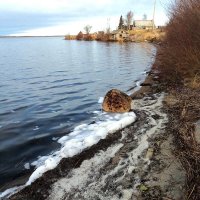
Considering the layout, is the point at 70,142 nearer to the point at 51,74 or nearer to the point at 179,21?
the point at 179,21

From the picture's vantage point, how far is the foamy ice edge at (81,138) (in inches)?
271

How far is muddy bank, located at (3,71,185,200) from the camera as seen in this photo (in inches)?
220

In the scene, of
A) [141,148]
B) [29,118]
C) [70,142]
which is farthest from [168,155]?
[29,118]

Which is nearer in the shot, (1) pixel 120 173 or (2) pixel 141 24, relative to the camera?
(1) pixel 120 173

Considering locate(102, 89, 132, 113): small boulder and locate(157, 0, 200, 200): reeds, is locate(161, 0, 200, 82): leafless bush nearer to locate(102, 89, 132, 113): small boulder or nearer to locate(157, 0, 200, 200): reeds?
locate(157, 0, 200, 200): reeds

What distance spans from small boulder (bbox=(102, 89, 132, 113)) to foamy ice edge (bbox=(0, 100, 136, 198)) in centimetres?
30

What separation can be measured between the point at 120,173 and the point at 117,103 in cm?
543

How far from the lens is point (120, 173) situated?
6.31 metres

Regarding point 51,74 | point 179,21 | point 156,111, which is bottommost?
point 51,74

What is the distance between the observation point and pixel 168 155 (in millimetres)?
6941

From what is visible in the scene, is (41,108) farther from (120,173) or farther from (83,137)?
(120,173)

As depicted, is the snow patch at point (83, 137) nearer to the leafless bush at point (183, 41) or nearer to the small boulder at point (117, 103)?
the small boulder at point (117, 103)

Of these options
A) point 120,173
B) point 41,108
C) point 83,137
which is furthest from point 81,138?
point 41,108

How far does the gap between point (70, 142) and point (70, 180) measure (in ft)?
7.98
